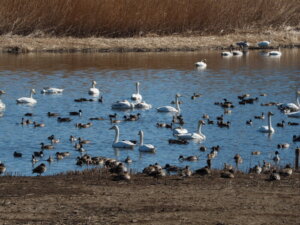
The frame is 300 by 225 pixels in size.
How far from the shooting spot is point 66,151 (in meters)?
16.4

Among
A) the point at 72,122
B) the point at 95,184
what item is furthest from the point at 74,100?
the point at 95,184

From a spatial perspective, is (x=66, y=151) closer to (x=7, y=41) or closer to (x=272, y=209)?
(x=272, y=209)

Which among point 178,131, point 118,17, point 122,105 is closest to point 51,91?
point 122,105

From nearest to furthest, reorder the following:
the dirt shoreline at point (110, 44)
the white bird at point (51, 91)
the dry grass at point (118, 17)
A: the white bird at point (51, 91), the dirt shoreline at point (110, 44), the dry grass at point (118, 17)

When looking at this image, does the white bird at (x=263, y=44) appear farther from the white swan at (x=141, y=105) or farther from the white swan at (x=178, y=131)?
the white swan at (x=178, y=131)

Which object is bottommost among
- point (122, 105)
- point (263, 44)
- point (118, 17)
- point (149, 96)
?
point (149, 96)

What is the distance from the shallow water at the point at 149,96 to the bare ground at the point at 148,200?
2485 millimetres

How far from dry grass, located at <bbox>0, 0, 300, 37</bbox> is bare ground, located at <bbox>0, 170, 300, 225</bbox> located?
28895mm

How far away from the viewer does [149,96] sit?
2594 centimetres

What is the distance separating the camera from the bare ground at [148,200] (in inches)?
382

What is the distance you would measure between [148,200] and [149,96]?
1542 centimetres

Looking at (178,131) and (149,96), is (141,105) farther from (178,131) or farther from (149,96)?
(178,131)

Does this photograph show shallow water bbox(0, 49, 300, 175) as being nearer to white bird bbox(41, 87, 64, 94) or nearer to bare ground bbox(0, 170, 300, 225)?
white bird bbox(41, 87, 64, 94)

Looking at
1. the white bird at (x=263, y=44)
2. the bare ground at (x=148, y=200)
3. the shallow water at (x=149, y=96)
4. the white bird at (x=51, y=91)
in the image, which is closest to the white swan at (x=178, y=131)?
the shallow water at (x=149, y=96)
